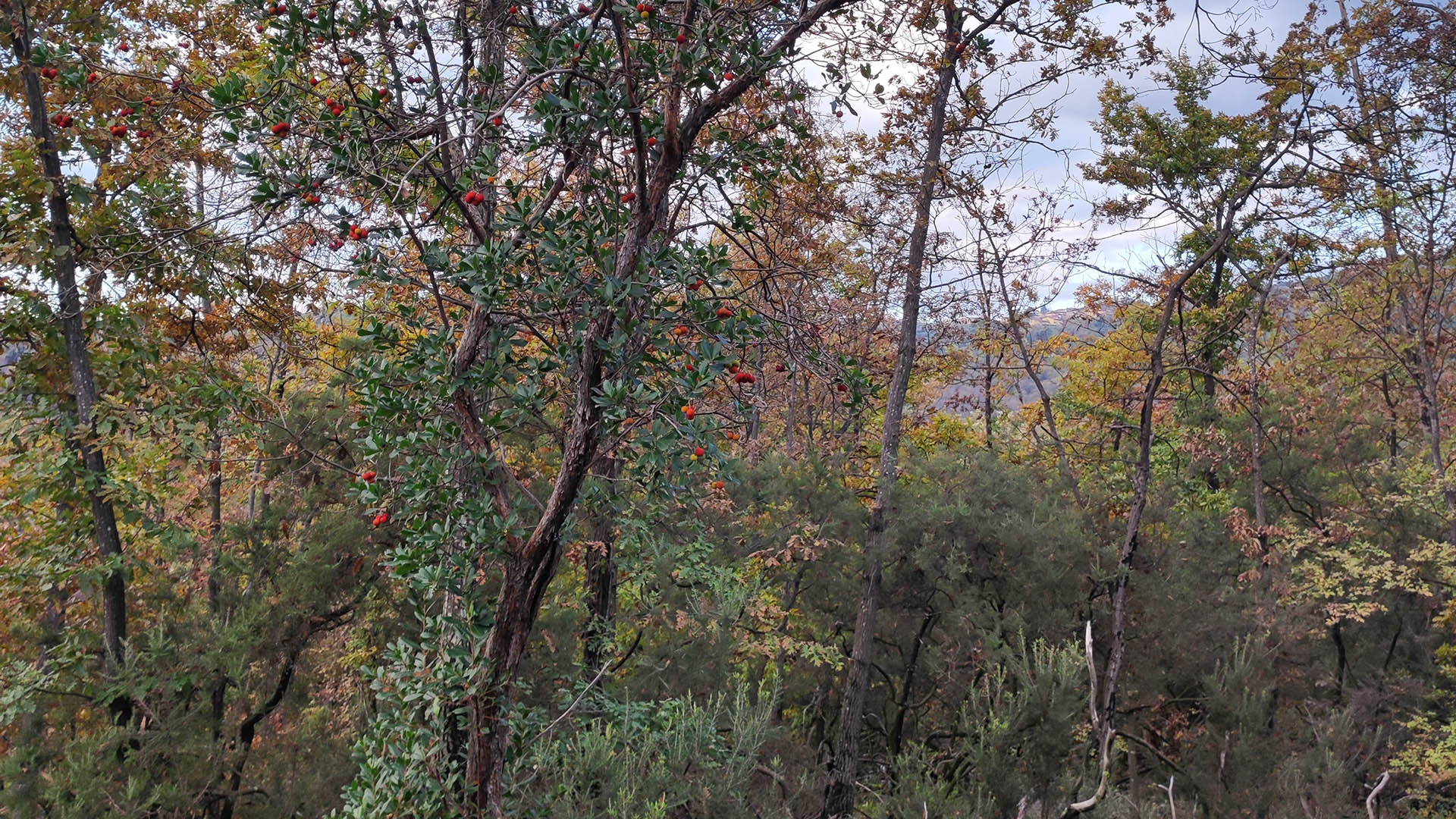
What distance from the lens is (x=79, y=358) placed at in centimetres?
552

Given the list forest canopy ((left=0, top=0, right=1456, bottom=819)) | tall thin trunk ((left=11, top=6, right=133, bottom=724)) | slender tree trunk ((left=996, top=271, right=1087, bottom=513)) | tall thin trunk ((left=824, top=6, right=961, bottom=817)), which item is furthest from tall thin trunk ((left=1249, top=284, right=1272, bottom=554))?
tall thin trunk ((left=11, top=6, right=133, bottom=724))

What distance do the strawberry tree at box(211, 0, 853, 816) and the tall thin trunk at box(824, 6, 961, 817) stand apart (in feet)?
14.8

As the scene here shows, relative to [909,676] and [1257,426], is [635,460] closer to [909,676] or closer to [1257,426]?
[909,676]

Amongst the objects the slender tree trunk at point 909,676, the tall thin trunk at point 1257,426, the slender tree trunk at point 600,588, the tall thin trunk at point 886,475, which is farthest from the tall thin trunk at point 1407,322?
the slender tree trunk at point 600,588

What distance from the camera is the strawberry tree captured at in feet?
9.09

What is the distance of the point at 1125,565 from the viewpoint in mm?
5766

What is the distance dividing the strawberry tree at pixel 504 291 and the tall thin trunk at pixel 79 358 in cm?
313

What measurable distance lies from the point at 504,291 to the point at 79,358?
4.38m

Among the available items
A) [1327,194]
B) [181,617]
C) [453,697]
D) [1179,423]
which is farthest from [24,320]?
[1179,423]

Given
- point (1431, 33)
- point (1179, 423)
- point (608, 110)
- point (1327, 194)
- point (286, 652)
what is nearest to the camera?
point (608, 110)

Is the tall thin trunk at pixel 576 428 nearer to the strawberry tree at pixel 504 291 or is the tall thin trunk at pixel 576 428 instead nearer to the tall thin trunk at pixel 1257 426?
the strawberry tree at pixel 504 291

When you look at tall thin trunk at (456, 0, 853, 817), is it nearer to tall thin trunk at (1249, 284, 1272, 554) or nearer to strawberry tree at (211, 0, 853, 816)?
strawberry tree at (211, 0, 853, 816)

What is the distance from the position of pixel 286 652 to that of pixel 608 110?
4989mm

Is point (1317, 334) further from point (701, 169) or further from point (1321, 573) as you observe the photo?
point (701, 169)
